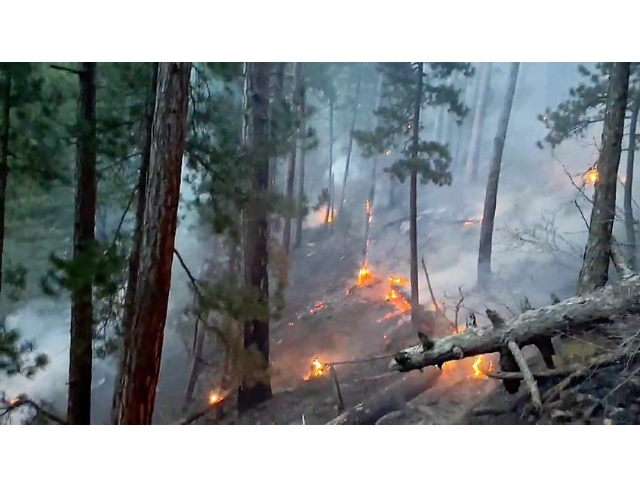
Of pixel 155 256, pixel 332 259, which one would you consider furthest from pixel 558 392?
pixel 155 256

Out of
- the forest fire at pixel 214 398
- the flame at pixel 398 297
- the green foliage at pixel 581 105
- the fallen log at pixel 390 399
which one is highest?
the green foliage at pixel 581 105

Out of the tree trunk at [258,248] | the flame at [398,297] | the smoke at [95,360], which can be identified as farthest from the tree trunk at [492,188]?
the smoke at [95,360]

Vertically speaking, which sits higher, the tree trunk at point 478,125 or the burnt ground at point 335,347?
the tree trunk at point 478,125

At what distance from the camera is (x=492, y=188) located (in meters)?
2.65

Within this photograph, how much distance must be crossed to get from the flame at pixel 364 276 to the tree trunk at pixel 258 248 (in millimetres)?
395

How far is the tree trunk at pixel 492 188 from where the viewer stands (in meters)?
2.65

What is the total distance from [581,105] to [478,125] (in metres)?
0.44

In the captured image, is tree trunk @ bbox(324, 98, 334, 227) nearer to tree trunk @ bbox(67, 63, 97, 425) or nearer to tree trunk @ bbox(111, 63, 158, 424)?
tree trunk @ bbox(111, 63, 158, 424)

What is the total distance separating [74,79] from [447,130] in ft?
5.09

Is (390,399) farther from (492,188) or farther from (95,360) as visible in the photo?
(95,360)

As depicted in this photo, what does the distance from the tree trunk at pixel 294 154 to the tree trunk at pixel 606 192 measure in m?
1.24

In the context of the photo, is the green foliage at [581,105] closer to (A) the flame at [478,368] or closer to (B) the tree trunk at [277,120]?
(A) the flame at [478,368]

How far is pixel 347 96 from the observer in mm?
2684
